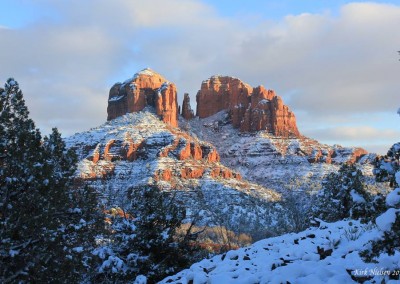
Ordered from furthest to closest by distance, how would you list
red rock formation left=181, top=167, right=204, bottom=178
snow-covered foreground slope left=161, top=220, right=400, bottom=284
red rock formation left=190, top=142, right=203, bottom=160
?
red rock formation left=190, top=142, right=203, bottom=160, red rock formation left=181, top=167, right=204, bottom=178, snow-covered foreground slope left=161, top=220, right=400, bottom=284

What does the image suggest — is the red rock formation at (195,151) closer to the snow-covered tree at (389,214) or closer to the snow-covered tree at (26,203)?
the snow-covered tree at (26,203)

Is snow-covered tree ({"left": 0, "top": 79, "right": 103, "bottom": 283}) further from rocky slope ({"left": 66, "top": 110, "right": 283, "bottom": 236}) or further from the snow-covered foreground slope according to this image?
rocky slope ({"left": 66, "top": 110, "right": 283, "bottom": 236})

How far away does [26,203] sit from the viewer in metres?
13.4

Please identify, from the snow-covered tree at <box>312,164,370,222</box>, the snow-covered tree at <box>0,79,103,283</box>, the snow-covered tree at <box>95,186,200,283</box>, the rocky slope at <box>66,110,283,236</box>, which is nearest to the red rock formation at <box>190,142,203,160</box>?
the rocky slope at <box>66,110,283,236</box>

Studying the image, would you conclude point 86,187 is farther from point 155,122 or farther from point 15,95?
point 155,122

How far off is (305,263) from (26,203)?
30.3ft

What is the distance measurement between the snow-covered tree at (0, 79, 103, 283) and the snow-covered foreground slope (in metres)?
5.72

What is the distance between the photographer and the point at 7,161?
13500mm

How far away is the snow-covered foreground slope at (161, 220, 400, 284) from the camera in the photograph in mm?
6734

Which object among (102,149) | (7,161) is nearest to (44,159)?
(7,161)

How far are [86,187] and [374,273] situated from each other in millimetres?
15009

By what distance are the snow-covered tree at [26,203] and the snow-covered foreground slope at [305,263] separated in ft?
18.8

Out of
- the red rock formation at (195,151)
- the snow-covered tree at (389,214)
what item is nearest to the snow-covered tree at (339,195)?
the snow-covered tree at (389,214)

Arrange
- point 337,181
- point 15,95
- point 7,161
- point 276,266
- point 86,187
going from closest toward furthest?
1. point 276,266
2. point 7,161
3. point 15,95
4. point 86,187
5. point 337,181
